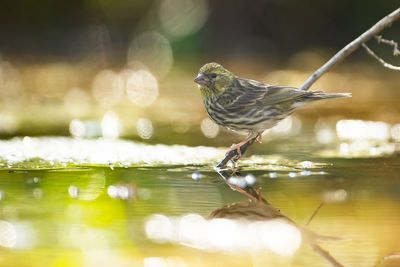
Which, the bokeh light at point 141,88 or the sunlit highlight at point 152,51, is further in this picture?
the sunlit highlight at point 152,51

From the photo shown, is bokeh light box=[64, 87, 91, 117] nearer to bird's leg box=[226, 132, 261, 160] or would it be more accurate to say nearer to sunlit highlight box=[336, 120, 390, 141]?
sunlit highlight box=[336, 120, 390, 141]

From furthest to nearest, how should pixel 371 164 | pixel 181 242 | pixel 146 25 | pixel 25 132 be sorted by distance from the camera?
pixel 146 25, pixel 25 132, pixel 371 164, pixel 181 242

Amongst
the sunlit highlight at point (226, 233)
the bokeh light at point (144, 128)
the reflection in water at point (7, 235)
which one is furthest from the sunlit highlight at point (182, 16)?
the reflection in water at point (7, 235)

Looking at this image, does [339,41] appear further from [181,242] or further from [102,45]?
[181,242]

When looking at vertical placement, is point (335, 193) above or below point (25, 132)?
below

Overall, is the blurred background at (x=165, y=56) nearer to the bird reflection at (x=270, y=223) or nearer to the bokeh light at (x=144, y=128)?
the bokeh light at (x=144, y=128)

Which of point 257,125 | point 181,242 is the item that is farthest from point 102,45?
point 181,242

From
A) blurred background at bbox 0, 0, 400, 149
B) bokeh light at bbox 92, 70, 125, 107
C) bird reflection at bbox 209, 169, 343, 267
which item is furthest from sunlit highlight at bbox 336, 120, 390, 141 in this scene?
bokeh light at bbox 92, 70, 125, 107
